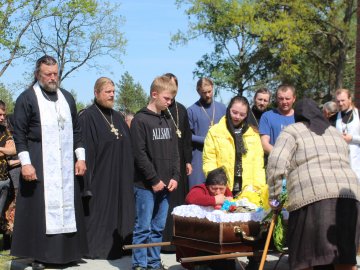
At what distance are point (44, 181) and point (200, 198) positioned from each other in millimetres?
1863

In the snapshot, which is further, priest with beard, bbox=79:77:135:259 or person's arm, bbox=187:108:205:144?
person's arm, bbox=187:108:205:144

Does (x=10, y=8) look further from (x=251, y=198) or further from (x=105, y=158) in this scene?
(x=251, y=198)

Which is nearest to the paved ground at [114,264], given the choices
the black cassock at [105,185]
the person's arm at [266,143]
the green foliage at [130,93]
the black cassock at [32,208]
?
the black cassock at [32,208]

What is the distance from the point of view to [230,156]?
693 centimetres

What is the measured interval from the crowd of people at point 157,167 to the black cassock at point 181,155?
0.02 metres

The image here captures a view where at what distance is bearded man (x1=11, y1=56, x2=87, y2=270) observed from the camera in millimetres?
7137

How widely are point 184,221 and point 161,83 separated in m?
1.48

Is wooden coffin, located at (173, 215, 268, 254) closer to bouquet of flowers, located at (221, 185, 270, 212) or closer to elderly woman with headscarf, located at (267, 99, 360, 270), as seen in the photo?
bouquet of flowers, located at (221, 185, 270, 212)

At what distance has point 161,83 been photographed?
6.84 meters

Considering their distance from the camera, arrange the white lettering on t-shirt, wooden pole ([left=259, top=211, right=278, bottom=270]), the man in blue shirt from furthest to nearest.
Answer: the man in blue shirt < the white lettering on t-shirt < wooden pole ([left=259, top=211, right=278, bottom=270])

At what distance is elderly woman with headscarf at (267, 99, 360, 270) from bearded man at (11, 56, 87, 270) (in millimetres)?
2762

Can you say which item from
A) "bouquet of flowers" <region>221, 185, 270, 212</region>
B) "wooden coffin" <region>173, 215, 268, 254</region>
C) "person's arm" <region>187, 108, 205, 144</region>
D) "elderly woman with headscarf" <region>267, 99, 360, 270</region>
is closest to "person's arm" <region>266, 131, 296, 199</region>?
"elderly woman with headscarf" <region>267, 99, 360, 270</region>

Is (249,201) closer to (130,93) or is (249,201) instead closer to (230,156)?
(230,156)

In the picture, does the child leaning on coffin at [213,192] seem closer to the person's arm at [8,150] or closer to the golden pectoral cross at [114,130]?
the golden pectoral cross at [114,130]
